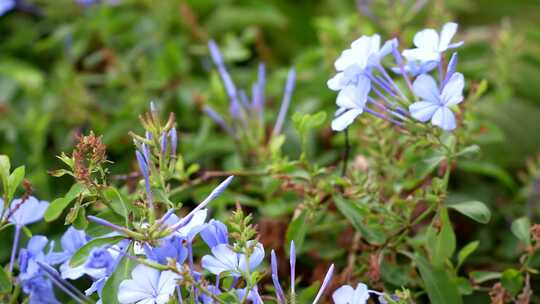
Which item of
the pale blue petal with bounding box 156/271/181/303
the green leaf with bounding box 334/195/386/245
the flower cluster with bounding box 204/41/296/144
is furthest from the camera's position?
the flower cluster with bounding box 204/41/296/144

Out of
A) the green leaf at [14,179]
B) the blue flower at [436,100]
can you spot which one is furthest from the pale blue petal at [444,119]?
the green leaf at [14,179]

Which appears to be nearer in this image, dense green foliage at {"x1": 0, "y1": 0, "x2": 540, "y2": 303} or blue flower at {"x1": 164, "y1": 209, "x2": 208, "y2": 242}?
blue flower at {"x1": 164, "y1": 209, "x2": 208, "y2": 242}

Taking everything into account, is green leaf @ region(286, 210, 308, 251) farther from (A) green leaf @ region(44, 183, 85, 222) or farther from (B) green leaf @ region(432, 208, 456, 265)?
(A) green leaf @ region(44, 183, 85, 222)

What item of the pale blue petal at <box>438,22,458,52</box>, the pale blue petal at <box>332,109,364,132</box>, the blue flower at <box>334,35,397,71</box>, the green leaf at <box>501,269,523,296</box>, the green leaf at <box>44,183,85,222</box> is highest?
the pale blue petal at <box>438,22,458,52</box>

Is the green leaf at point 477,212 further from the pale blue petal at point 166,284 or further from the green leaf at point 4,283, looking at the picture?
the green leaf at point 4,283

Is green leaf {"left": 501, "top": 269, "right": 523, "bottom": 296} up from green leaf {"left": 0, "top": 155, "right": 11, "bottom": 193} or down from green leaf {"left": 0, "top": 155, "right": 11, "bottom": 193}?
down

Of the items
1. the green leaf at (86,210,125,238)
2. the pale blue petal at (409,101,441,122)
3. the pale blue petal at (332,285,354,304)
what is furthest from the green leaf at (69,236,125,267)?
the pale blue petal at (409,101,441,122)

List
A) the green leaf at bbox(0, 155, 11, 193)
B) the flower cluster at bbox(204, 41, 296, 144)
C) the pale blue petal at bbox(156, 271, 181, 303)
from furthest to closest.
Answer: the flower cluster at bbox(204, 41, 296, 144), the green leaf at bbox(0, 155, 11, 193), the pale blue petal at bbox(156, 271, 181, 303)
